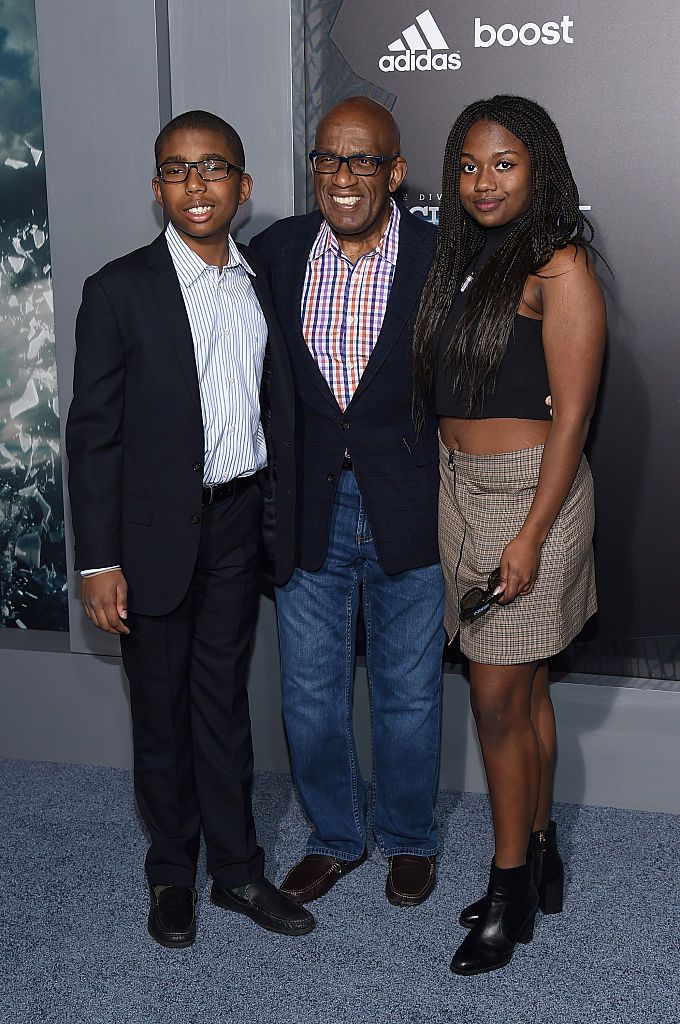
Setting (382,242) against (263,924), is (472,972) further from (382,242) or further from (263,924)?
(382,242)

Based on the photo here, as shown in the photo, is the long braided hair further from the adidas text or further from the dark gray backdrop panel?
the dark gray backdrop panel

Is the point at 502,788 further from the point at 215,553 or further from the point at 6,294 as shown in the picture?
the point at 6,294

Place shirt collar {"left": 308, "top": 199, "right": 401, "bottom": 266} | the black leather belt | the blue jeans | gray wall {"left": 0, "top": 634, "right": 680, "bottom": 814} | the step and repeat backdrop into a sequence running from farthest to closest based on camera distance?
gray wall {"left": 0, "top": 634, "right": 680, "bottom": 814} → the step and repeat backdrop → the blue jeans → shirt collar {"left": 308, "top": 199, "right": 401, "bottom": 266} → the black leather belt

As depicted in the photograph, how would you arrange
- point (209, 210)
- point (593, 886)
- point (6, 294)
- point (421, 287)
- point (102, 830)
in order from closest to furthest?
point (209, 210)
point (421, 287)
point (593, 886)
point (102, 830)
point (6, 294)

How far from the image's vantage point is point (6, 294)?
3367mm

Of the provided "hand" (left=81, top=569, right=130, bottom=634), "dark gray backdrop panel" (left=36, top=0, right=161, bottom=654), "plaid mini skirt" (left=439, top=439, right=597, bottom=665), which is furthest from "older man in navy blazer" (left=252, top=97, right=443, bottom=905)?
"dark gray backdrop panel" (left=36, top=0, right=161, bottom=654)

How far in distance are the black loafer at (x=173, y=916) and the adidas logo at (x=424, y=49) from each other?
88.1 inches

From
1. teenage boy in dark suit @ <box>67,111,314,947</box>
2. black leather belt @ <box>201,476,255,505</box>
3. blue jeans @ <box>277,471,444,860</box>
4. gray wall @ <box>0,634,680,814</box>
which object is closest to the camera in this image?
teenage boy in dark suit @ <box>67,111,314,947</box>

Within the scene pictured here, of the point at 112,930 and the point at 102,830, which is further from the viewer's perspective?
the point at 102,830

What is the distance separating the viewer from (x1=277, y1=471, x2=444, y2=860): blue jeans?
2537mm

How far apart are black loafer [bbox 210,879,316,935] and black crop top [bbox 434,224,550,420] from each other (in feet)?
4.04

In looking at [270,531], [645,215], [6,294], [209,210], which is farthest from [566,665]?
[6,294]

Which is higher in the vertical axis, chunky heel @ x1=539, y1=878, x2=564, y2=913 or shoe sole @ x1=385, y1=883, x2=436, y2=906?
chunky heel @ x1=539, y1=878, x2=564, y2=913

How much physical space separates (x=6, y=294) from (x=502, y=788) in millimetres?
2233
